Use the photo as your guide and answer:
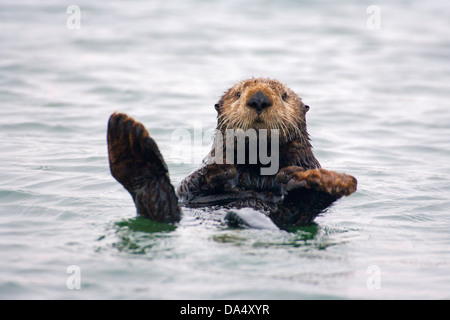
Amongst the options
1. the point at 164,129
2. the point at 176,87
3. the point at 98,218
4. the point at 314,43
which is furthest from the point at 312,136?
the point at 314,43

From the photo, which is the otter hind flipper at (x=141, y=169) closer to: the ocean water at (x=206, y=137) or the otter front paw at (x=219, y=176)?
the ocean water at (x=206, y=137)

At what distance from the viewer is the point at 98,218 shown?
194 inches

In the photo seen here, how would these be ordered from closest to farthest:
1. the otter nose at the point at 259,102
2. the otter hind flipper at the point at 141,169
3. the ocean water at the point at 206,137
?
the ocean water at the point at 206,137 < the otter hind flipper at the point at 141,169 < the otter nose at the point at 259,102

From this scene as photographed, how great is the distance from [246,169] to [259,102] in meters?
0.61

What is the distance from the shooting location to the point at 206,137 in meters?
8.78


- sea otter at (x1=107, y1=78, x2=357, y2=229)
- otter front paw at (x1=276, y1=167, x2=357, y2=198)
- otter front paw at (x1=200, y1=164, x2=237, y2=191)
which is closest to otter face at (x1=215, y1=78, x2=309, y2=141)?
sea otter at (x1=107, y1=78, x2=357, y2=229)

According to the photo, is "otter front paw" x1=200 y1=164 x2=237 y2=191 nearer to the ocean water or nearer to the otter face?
the ocean water

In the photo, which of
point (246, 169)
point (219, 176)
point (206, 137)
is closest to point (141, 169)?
point (219, 176)

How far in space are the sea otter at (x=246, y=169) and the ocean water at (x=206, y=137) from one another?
9.7 inches

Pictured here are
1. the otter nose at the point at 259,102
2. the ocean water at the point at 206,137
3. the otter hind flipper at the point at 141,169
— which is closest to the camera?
the ocean water at the point at 206,137

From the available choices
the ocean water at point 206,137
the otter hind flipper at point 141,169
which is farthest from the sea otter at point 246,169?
the ocean water at point 206,137

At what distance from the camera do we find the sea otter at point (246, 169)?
14.1 ft

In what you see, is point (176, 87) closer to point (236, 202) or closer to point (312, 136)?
point (312, 136)

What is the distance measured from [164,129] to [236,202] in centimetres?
408
